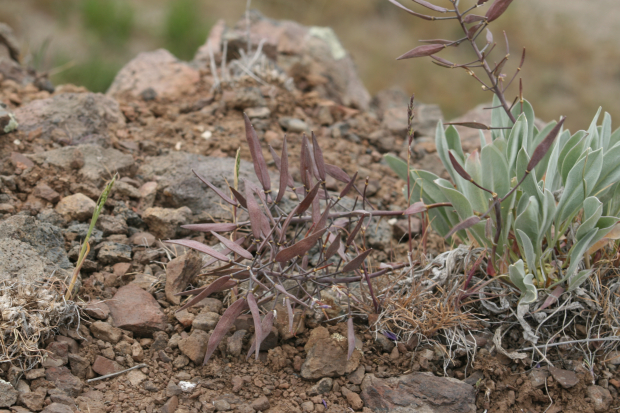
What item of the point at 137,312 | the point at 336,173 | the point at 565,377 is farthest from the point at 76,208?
the point at 565,377

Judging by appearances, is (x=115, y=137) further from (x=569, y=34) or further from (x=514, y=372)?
(x=569, y=34)

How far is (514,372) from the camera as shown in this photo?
1761mm

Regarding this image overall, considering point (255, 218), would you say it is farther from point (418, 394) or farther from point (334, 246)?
point (418, 394)

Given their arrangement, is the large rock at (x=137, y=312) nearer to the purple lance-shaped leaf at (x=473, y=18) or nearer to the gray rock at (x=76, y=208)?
the gray rock at (x=76, y=208)

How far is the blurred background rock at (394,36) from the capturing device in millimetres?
7930

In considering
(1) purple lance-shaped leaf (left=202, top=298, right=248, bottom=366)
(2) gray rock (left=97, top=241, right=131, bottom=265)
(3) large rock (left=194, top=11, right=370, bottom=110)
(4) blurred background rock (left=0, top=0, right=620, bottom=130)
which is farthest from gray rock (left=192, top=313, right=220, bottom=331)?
(4) blurred background rock (left=0, top=0, right=620, bottom=130)

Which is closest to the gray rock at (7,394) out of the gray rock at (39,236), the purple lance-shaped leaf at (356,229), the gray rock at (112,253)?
the gray rock at (39,236)

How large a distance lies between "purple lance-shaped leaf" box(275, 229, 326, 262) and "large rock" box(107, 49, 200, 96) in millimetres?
2354

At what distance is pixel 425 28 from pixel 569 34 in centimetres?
297

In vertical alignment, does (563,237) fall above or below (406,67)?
below

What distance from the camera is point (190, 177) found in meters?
2.39

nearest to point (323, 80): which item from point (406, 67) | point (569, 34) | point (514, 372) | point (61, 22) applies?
point (514, 372)

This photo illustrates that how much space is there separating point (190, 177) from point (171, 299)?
700 millimetres

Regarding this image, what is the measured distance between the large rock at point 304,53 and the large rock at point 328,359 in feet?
7.95
